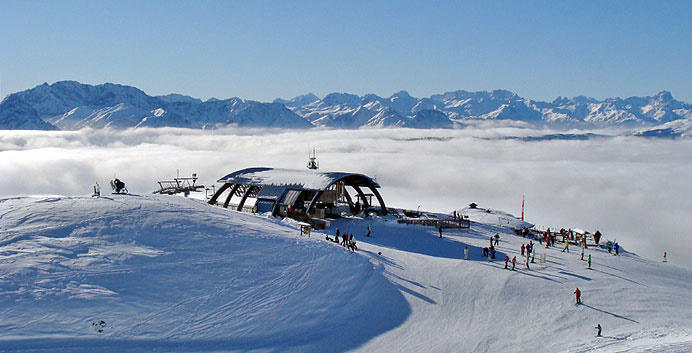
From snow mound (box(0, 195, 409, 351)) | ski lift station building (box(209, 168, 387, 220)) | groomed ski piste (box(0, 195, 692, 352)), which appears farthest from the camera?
ski lift station building (box(209, 168, 387, 220))

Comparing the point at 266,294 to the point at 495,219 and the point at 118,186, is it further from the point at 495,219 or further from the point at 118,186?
the point at 495,219

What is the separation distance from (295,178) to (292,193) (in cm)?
241

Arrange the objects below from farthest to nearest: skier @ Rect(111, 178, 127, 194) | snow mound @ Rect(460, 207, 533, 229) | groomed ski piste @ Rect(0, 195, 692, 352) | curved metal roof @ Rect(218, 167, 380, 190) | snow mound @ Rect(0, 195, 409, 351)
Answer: snow mound @ Rect(460, 207, 533, 229), curved metal roof @ Rect(218, 167, 380, 190), skier @ Rect(111, 178, 127, 194), groomed ski piste @ Rect(0, 195, 692, 352), snow mound @ Rect(0, 195, 409, 351)

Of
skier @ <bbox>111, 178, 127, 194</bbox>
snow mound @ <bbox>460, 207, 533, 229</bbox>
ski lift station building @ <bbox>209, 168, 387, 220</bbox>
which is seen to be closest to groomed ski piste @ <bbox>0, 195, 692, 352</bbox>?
skier @ <bbox>111, 178, 127, 194</bbox>

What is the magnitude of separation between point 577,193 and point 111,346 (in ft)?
656

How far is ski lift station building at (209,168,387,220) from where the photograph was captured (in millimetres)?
44344

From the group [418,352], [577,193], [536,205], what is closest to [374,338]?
[418,352]

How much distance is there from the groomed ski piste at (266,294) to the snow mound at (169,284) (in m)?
0.07

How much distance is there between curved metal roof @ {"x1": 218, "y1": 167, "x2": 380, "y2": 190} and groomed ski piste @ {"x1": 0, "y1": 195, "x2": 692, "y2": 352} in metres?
13.3

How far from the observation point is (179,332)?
759 inches

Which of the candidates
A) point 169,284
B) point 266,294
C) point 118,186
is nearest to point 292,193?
point 118,186

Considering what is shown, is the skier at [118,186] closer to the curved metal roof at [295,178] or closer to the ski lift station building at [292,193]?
the ski lift station building at [292,193]

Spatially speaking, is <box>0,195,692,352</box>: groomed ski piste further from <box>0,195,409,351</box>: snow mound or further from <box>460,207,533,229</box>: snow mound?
<box>460,207,533,229</box>: snow mound

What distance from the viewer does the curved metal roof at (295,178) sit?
4538 centimetres
